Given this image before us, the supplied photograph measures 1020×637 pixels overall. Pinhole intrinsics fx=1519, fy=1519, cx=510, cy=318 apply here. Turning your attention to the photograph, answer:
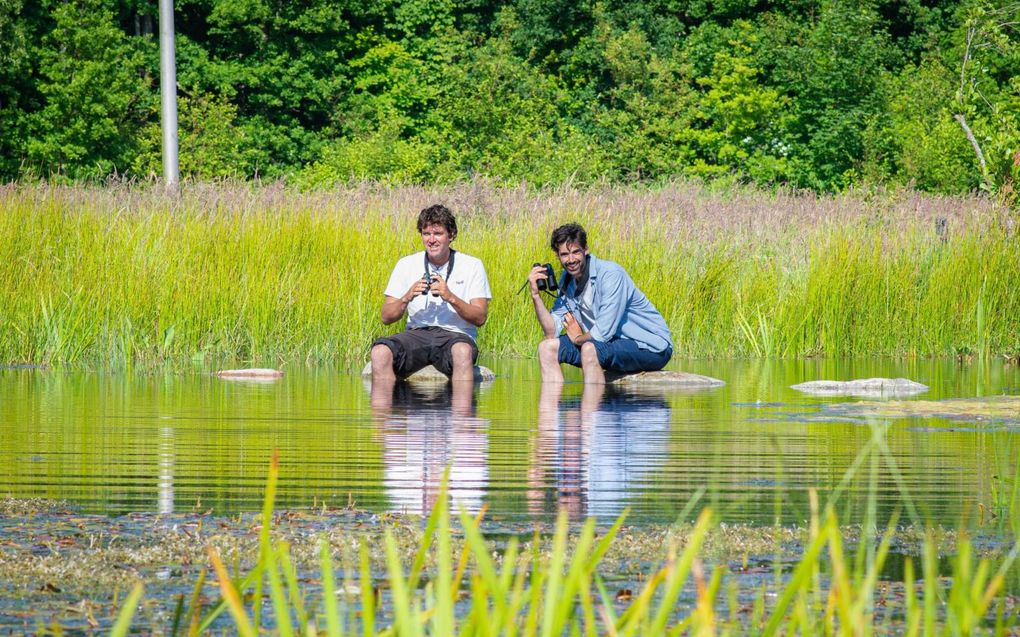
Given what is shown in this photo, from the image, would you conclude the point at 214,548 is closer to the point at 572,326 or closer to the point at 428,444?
the point at 428,444

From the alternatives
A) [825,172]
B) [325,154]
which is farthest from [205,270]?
[825,172]

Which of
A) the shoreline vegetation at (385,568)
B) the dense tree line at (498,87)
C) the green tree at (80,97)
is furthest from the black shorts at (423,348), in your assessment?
the green tree at (80,97)

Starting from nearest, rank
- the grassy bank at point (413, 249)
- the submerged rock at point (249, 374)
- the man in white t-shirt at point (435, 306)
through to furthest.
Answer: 1. the man in white t-shirt at point (435, 306)
2. the submerged rock at point (249, 374)
3. the grassy bank at point (413, 249)

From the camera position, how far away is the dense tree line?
2777 cm

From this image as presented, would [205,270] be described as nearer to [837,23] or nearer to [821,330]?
[821,330]

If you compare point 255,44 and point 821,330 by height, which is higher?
point 255,44

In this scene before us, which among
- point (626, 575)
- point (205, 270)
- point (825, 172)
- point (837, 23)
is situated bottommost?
point (626, 575)

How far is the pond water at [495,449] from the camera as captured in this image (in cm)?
510

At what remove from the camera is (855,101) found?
30.4 meters

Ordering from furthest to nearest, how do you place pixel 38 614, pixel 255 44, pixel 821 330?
pixel 255 44 → pixel 821 330 → pixel 38 614

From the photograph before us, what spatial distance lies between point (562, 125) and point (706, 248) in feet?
57.8

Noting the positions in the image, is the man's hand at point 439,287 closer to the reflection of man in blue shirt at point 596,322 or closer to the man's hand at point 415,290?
the man's hand at point 415,290

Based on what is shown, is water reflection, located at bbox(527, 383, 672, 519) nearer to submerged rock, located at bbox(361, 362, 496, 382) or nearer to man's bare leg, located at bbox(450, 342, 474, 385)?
man's bare leg, located at bbox(450, 342, 474, 385)

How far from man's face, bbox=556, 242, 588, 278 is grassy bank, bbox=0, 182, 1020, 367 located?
274cm
